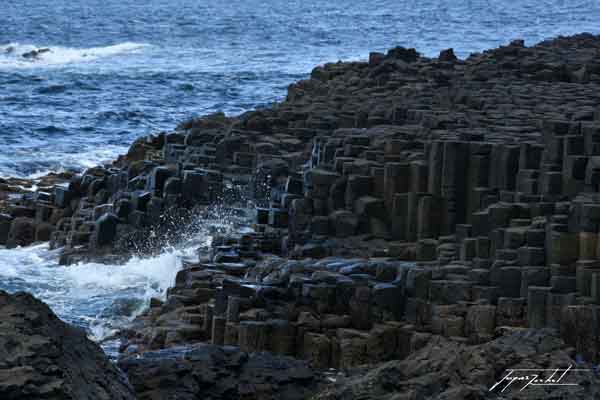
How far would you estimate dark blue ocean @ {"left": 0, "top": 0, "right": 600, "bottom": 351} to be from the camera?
616 inches

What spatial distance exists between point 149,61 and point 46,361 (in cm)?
4742

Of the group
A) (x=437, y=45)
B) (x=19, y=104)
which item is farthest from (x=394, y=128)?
(x=437, y=45)

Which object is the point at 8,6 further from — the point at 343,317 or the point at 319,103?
the point at 343,317

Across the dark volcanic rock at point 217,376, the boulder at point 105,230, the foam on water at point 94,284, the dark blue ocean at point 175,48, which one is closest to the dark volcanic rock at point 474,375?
the dark volcanic rock at point 217,376

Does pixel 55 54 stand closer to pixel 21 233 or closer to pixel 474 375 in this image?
pixel 21 233

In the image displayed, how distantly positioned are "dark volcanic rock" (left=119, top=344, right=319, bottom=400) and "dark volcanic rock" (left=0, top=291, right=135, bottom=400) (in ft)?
3.03

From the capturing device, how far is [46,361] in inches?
215

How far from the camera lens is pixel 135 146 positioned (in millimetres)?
22453

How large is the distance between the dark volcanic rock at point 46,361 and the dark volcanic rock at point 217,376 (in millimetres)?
925

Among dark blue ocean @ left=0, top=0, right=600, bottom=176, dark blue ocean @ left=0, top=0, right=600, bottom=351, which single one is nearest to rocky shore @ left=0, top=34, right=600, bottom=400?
dark blue ocean @ left=0, top=0, right=600, bottom=351

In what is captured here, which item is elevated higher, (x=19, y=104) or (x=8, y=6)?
(x=8, y=6)

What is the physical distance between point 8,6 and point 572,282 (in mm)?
81125

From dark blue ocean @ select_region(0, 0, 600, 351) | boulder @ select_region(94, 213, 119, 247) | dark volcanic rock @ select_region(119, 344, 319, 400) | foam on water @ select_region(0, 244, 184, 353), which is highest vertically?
dark blue ocean @ select_region(0, 0, 600, 351)

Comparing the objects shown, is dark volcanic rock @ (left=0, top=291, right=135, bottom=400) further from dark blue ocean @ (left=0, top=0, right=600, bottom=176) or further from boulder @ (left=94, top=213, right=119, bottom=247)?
dark blue ocean @ (left=0, top=0, right=600, bottom=176)
